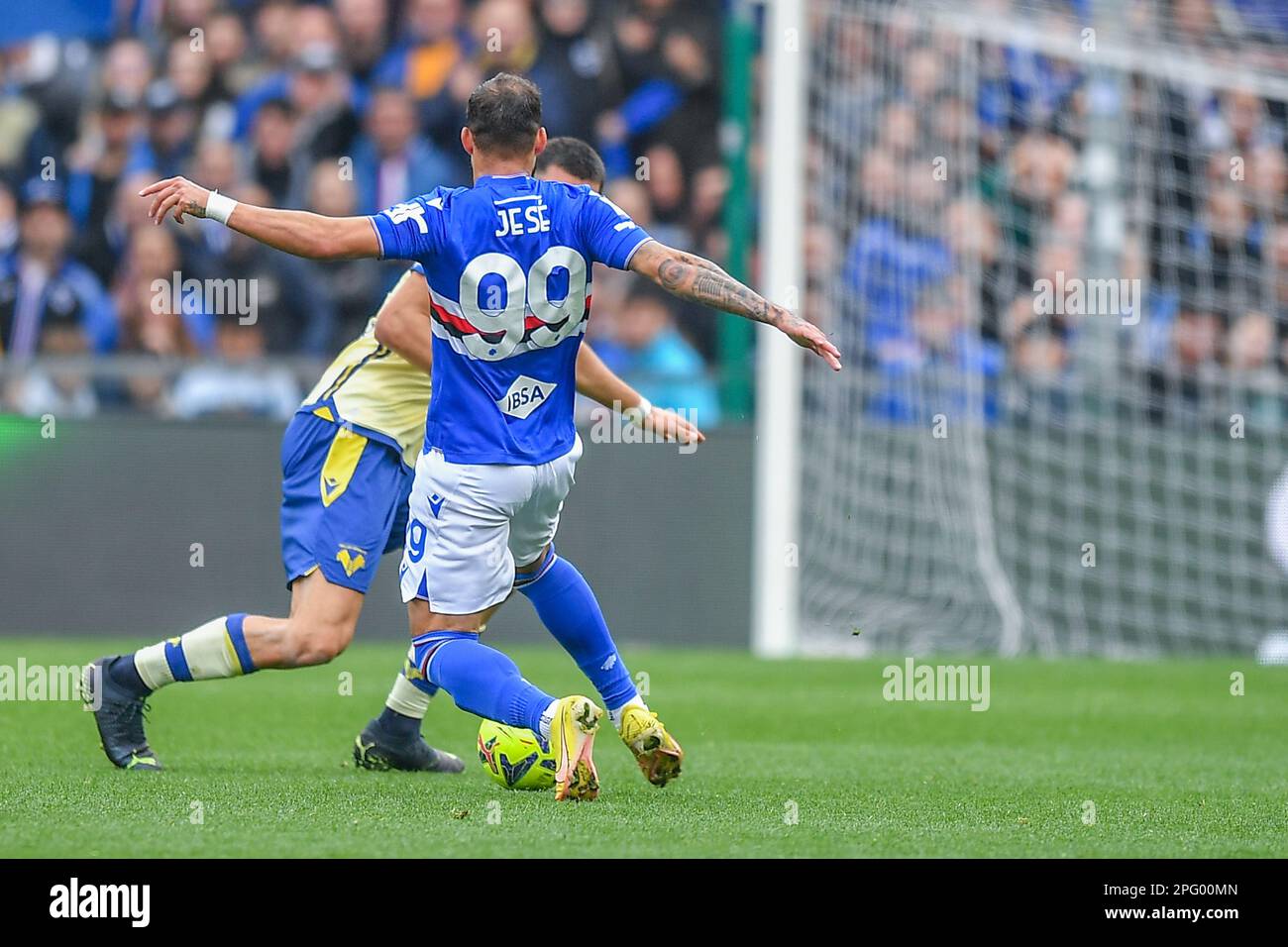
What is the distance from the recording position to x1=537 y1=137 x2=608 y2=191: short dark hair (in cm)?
618

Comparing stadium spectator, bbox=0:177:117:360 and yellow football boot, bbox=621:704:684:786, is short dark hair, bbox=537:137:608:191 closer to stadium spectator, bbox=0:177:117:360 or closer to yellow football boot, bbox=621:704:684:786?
yellow football boot, bbox=621:704:684:786

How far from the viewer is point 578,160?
20.3 ft

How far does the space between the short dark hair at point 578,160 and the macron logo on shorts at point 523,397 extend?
0.91m

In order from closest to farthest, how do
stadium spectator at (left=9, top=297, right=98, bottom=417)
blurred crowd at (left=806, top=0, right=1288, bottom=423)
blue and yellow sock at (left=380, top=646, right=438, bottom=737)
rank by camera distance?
blue and yellow sock at (left=380, top=646, right=438, bottom=737)
stadium spectator at (left=9, top=297, right=98, bottom=417)
blurred crowd at (left=806, top=0, right=1288, bottom=423)

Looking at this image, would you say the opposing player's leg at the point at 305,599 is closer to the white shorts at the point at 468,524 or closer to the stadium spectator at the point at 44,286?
the white shorts at the point at 468,524

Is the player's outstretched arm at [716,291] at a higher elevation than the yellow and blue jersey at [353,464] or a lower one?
higher

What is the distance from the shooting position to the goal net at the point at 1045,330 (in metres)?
12.2

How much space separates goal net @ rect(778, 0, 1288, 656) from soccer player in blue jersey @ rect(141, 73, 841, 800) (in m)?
6.68

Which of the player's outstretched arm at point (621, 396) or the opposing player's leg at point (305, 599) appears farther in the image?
the player's outstretched arm at point (621, 396)

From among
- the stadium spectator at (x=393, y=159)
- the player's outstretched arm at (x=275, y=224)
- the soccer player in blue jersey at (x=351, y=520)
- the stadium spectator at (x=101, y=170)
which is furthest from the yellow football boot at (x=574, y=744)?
the stadium spectator at (x=101, y=170)

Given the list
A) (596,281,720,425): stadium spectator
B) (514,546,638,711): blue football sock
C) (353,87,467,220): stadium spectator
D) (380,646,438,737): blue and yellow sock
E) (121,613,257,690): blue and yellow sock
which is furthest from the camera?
(353,87,467,220): stadium spectator

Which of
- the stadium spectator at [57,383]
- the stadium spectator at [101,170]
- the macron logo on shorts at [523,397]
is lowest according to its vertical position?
the macron logo on shorts at [523,397]
